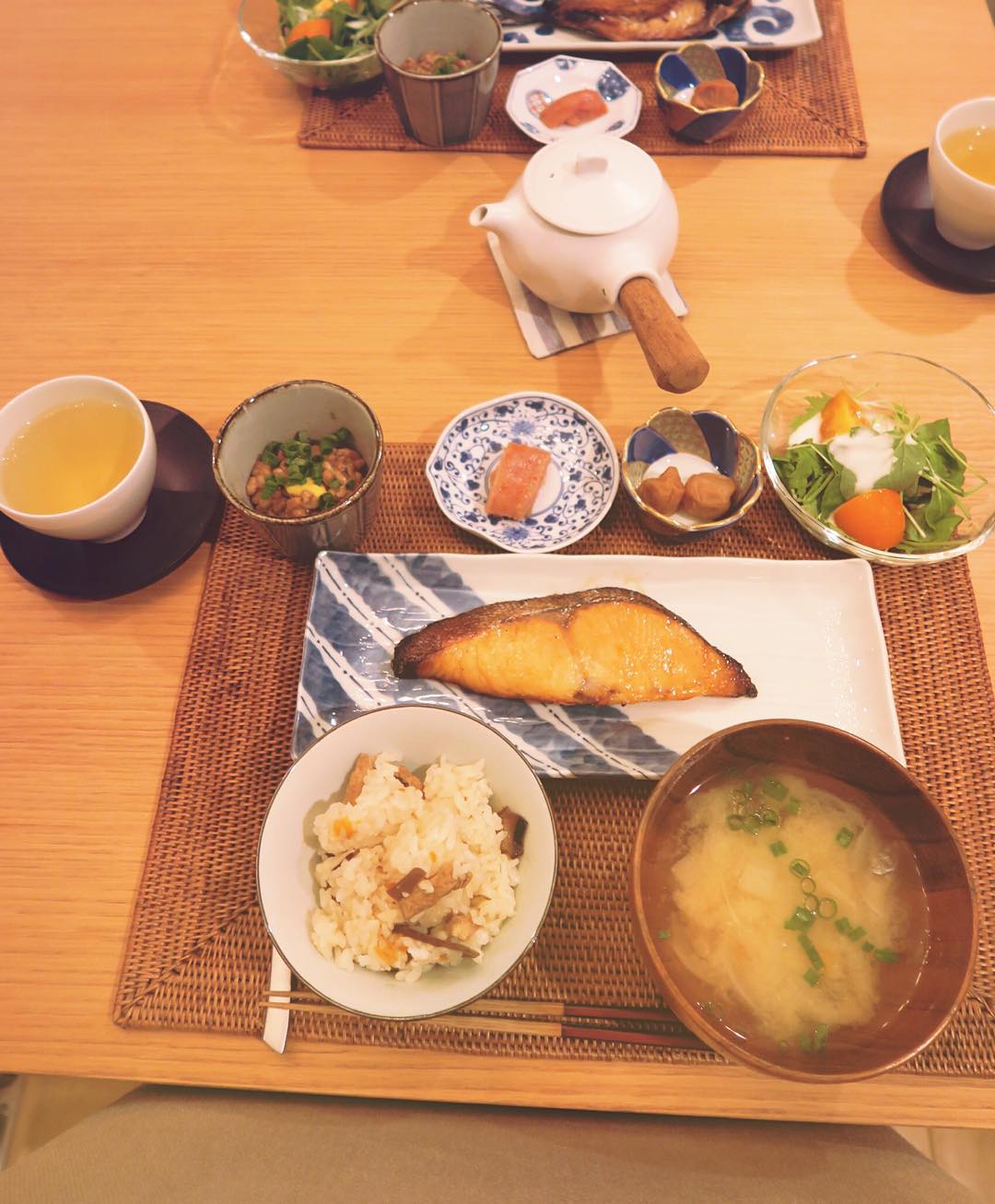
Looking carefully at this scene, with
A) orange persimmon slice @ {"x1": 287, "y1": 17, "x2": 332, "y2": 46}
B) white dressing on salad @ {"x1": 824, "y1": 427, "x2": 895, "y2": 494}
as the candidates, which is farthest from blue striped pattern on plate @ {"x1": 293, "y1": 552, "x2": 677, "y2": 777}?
orange persimmon slice @ {"x1": 287, "y1": 17, "x2": 332, "y2": 46}

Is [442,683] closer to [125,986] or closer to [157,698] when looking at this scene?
[157,698]

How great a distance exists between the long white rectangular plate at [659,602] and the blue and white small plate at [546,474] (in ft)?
0.33

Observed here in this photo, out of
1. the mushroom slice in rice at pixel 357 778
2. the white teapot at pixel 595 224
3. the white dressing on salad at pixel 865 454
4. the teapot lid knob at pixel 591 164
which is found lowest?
the mushroom slice in rice at pixel 357 778

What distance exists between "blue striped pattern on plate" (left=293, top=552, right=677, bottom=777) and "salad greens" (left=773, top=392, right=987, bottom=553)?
0.62m

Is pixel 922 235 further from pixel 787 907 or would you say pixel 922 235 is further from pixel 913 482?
pixel 787 907

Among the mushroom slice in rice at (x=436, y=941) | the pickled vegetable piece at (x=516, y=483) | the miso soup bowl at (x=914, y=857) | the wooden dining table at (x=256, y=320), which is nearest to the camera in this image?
the miso soup bowl at (x=914, y=857)

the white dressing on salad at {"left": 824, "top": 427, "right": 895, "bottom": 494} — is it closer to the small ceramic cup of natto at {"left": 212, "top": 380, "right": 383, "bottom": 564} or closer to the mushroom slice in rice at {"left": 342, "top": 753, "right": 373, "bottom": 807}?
the small ceramic cup of natto at {"left": 212, "top": 380, "right": 383, "bottom": 564}

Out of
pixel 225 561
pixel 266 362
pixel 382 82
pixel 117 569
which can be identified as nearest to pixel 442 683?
pixel 225 561

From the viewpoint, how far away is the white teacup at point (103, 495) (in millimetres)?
1428

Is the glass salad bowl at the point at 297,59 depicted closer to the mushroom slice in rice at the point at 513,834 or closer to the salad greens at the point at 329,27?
the salad greens at the point at 329,27

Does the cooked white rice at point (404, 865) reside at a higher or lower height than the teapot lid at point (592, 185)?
lower

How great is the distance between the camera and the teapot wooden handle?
1518mm

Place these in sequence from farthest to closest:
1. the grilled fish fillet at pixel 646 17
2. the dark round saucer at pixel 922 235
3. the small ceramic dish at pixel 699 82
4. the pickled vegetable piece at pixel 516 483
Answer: the grilled fish fillet at pixel 646 17 → the small ceramic dish at pixel 699 82 → the dark round saucer at pixel 922 235 → the pickled vegetable piece at pixel 516 483

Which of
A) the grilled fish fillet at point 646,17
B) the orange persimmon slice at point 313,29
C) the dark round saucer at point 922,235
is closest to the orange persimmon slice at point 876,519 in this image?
the dark round saucer at point 922,235
